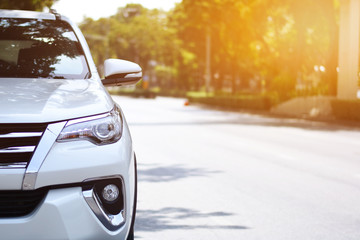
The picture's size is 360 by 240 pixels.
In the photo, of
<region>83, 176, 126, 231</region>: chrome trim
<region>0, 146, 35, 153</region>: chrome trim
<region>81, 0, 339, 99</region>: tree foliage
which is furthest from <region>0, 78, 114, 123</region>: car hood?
<region>81, 0, 339, 99</region>: tree foliage

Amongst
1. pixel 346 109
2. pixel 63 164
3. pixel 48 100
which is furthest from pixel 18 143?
pixel 346 109

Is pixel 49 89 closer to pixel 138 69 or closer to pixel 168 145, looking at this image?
pixel 138 69

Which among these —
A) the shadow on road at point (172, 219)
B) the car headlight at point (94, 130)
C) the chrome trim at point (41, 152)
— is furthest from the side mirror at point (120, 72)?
the shadow on road at point (172, 219)

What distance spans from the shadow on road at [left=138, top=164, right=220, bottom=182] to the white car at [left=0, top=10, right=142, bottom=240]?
5076 millimetres

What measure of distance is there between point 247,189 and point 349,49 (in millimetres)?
19500

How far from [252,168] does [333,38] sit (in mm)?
21742

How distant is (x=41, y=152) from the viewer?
3.61 metres

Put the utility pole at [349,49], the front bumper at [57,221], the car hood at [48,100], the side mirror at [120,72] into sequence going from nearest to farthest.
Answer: the front bumper at [57,221] → the car hood at [48,100] → the side mirror at [120,72] → the utility pole at [349,49]

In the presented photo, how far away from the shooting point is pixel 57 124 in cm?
375

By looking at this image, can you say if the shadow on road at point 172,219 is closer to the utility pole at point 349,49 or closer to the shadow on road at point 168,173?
the shadow on road at point 168,173

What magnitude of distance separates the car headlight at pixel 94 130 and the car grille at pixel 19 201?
332 mm

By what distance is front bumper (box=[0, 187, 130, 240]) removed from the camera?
3.46 m

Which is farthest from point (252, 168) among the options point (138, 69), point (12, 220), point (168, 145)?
point (12, 220)

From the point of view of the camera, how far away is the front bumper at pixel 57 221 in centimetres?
346
